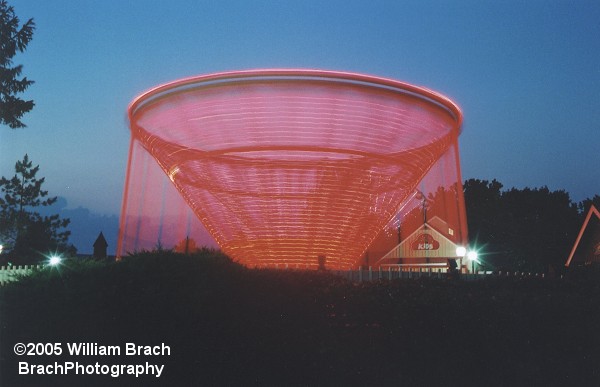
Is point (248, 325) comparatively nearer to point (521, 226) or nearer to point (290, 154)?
point (290, 154)

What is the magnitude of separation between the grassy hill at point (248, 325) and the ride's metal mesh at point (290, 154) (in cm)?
317

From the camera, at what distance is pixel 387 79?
37.7ft

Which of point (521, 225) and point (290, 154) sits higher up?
point (521, 225)

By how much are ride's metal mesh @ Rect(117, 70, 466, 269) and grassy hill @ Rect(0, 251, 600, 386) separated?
10.4 feet

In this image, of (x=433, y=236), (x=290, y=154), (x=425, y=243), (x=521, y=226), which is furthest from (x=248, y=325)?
(x=521, y=226)

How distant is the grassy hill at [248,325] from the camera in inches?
276

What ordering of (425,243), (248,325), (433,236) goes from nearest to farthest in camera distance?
(248,325)
(425,243)
(433,236)

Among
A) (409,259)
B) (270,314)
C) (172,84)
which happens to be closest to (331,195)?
(172,84)

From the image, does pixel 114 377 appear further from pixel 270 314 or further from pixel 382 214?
pixel 382 214

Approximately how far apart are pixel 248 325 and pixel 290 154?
583 cm

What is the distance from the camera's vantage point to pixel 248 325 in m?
7.17

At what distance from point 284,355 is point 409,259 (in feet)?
135

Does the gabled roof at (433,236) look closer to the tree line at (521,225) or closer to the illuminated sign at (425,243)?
the illuminated sign at (425,243)

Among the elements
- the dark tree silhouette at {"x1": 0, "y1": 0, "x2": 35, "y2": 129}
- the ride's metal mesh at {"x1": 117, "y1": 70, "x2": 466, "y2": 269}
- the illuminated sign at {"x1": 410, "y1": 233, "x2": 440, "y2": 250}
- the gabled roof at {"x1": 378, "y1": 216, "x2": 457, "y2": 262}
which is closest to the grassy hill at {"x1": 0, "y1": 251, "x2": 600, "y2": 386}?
the ride's metal mesh at {"x1": 117, "y1": 70, "x2": 466, "y2": 269}
